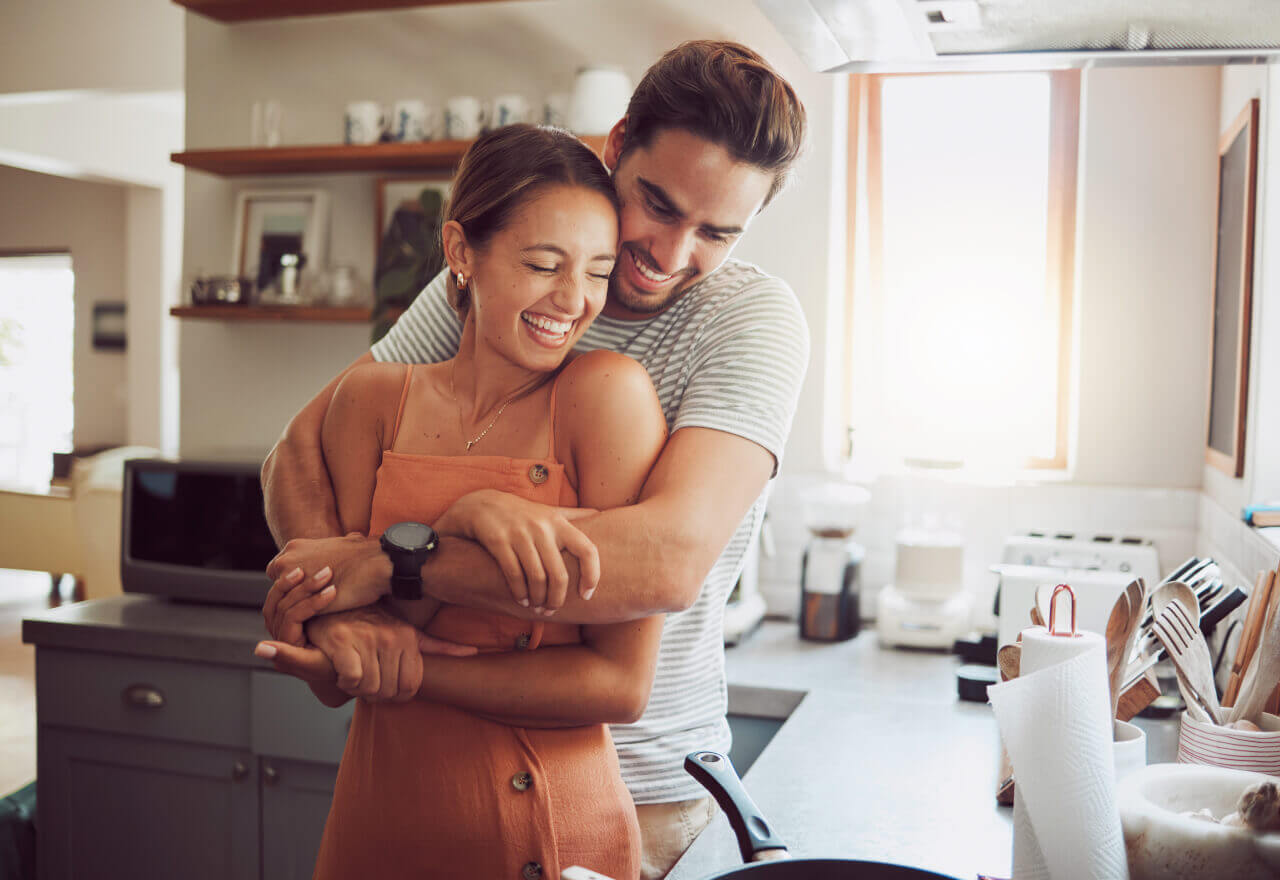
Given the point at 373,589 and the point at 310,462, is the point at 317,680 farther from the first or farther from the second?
the point at 310,462

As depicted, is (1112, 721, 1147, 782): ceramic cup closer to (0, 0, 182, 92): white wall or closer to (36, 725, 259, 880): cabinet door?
(36, 725, 259, 880): cabinet door

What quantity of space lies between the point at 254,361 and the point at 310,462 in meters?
2.32

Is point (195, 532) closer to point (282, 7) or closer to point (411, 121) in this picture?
point (411, 121)

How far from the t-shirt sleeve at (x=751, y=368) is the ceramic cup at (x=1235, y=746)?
556 millimetres

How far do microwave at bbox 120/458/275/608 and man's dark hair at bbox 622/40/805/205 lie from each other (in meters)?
1.78

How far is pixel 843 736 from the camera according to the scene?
6.23 ft

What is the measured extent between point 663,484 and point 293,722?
1659 millimetres

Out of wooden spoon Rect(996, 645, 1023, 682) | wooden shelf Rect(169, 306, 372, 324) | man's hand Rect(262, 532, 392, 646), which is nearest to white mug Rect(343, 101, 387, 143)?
wooden shelf Rect(169, 306, 372, 324)

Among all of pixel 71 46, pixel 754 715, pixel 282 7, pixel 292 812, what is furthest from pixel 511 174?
pixel 71 46

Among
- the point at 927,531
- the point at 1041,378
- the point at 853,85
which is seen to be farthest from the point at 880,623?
the point at 853,85

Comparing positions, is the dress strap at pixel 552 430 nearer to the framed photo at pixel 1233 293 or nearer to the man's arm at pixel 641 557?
the man's arm at pixel 641 557

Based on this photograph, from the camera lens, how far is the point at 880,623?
2607mm

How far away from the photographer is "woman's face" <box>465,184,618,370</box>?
3.48 ft

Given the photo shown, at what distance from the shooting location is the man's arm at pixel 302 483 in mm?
1194
